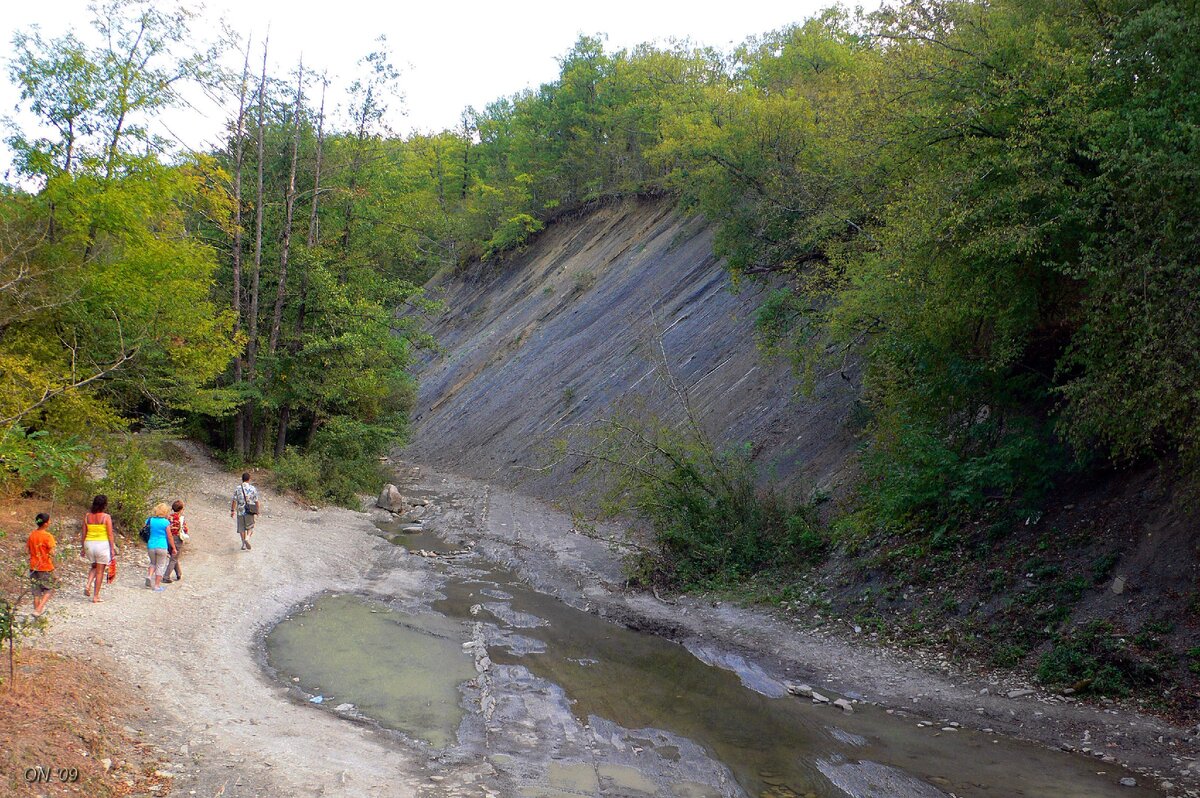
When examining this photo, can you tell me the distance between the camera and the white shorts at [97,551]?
432 inches

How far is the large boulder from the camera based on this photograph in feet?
83.4

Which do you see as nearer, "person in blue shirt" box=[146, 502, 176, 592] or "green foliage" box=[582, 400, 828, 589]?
"person in blue shirt" box=[146, 502, 176, 592]

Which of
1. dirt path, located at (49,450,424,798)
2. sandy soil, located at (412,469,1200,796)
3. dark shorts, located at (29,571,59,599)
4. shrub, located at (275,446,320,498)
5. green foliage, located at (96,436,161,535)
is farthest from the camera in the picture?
shrub, located at (275,446,320,498)

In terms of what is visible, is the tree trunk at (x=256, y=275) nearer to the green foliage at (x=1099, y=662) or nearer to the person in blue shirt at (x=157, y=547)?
the person in blue shirt at (x=157, y=547)

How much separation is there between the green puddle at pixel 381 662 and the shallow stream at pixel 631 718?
2cm

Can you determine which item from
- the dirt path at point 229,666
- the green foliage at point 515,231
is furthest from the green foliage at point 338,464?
the green foliage at point 515,231

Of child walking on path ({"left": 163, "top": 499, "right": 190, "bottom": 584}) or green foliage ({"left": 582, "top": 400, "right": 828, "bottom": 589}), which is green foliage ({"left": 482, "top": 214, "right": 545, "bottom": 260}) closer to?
green foliage ({"left": 582, "top": 400, "right": 828, "bottom": 589})

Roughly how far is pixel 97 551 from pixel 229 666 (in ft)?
9.57

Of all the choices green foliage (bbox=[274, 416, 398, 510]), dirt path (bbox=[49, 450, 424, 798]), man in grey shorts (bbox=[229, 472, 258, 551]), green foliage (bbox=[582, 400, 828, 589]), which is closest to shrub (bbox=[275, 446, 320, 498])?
green foliage (bbox=[274, 416, 398, 510])

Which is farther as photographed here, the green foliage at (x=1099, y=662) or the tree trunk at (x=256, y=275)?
the tree trunk at (x=256, y=275)

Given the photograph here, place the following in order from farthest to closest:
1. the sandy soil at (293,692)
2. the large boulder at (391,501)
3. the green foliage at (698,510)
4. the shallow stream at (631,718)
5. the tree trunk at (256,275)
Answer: the large boulder at (391,501), the tree trunk at (256,275), the green foliage at (698,510), the shallow stream at (631,718), the sandy soil at (293,692)

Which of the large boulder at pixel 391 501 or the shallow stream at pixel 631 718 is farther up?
the shallow stream at pixel 631 718

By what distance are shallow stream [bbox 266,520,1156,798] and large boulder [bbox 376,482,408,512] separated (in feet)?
39.8

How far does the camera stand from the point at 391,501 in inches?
1008
